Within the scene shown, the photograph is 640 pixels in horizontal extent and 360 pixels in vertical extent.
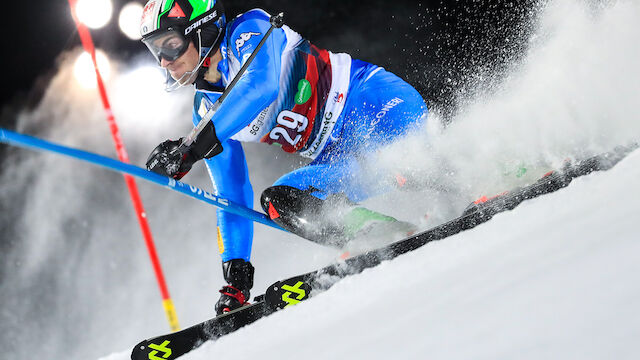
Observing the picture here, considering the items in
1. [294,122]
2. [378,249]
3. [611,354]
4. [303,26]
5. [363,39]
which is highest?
[303,26]

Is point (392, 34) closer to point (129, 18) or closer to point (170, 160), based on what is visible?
point (129, 18)

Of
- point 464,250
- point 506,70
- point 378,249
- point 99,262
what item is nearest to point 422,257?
point 464,250

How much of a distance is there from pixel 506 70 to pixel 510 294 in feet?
9.08

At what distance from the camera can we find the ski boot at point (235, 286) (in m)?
2.98

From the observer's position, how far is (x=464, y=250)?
1941 mm

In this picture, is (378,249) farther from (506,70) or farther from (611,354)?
(506,70)

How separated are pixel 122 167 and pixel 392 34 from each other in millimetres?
3101

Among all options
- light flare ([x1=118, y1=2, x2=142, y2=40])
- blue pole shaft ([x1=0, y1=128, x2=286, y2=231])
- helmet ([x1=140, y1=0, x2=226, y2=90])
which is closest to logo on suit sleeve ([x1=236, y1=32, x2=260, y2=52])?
helmet ([x1=140, y1=0, x2=226, y2=90])

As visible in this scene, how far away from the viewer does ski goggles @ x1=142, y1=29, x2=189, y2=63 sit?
2.79m

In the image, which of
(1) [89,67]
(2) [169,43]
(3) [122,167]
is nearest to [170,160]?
(3) [122,167]

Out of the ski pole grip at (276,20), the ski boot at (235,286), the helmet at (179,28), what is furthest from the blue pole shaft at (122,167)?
the ski pole grip at (276,20)

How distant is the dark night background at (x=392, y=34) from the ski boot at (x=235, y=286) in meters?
1.73

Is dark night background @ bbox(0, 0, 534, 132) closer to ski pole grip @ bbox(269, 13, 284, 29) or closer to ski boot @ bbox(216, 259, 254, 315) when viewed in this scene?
ski pole grip @ bbox(269, 13, 284, 29)

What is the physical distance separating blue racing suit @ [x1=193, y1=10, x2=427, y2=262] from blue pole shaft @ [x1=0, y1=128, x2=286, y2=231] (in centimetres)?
16
